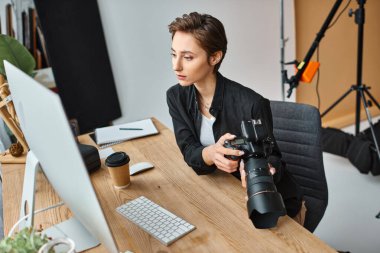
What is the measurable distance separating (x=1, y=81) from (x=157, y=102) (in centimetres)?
120

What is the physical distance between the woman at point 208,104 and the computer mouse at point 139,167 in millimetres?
135

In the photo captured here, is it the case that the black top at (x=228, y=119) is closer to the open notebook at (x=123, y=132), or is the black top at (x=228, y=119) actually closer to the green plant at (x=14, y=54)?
the open notebook at (x=123, y=132)

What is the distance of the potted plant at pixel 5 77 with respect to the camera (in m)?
1.26

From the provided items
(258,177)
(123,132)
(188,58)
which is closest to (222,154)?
(258,177)

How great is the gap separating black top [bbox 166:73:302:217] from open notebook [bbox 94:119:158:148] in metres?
0.33

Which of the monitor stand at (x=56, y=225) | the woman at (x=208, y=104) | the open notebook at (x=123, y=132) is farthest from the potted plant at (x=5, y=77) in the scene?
the woman at (x=208, y=104)

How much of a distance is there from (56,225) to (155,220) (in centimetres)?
27

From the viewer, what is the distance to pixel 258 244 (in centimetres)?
82

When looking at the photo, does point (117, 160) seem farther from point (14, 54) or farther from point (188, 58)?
point (14, 54)

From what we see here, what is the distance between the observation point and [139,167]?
4.00 feet

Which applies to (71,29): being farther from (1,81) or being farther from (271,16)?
(271,16)

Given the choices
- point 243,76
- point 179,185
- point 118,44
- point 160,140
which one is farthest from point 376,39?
point 179,185

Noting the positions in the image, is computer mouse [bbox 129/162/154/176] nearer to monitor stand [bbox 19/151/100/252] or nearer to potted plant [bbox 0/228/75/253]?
monitor stand [bbox 19/151/100/252]

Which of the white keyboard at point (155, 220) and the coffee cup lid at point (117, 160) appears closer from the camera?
the white keyboard at point (155, 220)
